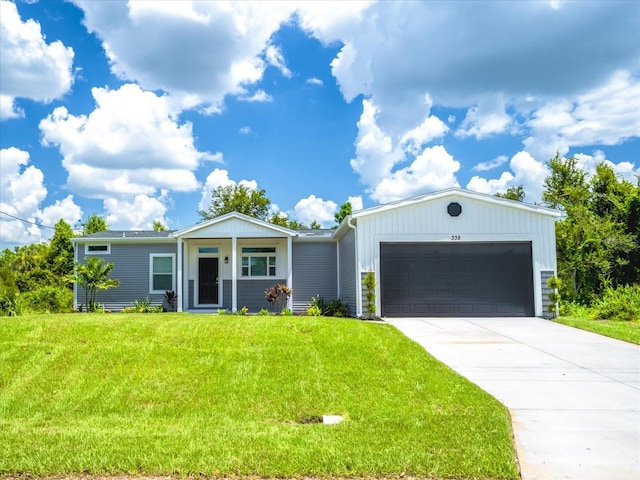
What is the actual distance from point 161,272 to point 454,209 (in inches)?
417

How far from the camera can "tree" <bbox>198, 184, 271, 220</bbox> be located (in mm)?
39156

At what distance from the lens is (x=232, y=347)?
8078mm

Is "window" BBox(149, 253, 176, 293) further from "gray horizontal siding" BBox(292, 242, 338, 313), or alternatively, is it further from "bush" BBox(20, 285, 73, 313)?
"gray horizontal siding" BBox(292, 242, 338, 313)

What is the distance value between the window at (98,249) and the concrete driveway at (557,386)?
38.3 ft

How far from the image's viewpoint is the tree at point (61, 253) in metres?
25.5

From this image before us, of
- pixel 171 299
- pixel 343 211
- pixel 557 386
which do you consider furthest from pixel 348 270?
pixel 343 211

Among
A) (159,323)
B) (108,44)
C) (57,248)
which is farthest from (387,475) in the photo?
(57,248)

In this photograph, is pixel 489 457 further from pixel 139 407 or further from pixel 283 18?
pixel 283 18

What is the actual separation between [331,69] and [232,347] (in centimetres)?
1235

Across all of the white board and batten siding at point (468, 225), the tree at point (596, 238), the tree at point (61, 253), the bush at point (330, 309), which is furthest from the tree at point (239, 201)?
the white board and batten siding at point (468, 225)

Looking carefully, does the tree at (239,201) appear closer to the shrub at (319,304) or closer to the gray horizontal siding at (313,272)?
the gray horizontal siding at (313,272)

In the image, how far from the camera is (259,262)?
1858cm

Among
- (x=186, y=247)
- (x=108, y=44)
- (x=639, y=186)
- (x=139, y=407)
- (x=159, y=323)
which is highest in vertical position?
(x=108, y=44)

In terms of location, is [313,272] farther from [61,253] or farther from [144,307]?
[61,253]
